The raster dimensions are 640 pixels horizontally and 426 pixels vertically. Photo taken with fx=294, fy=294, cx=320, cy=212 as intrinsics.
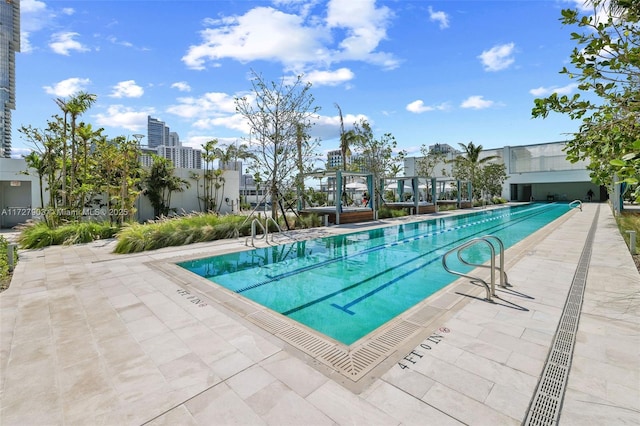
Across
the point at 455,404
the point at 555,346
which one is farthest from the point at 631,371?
the point at 455,404

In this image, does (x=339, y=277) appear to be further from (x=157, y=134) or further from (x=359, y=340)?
(x=157, y=134)

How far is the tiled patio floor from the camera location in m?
2.03

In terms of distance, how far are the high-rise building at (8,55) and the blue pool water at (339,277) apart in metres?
35.5

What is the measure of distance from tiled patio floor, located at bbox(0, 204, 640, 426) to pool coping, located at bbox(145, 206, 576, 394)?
0.07 metres

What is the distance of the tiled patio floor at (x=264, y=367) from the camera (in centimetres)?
203

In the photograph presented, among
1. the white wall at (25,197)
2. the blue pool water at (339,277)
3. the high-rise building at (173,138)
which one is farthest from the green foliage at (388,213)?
the high-rise building at (173,138)

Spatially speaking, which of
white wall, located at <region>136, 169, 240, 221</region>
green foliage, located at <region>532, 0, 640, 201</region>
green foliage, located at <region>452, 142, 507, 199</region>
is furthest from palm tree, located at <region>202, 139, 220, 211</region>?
green foliage, located at <region>452, 142, 507, 199</region>

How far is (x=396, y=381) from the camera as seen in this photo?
2363 millimetres

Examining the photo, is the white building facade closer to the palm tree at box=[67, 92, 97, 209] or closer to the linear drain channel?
the palm tree at box=[67, 92, 97, 209]

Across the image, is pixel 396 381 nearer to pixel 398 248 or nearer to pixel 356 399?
pixel 356 399

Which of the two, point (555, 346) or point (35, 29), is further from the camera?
point (35, 29)

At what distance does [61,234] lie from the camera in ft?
29.5

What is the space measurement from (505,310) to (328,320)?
2.32 m

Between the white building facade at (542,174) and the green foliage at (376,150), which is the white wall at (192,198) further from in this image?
the white building facade at (542,174)
